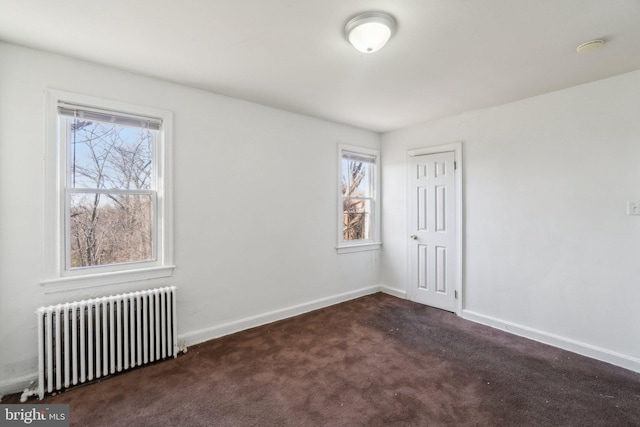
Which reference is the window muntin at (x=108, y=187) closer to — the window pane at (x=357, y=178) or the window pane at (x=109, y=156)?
the window pane at (x=109, y=156)

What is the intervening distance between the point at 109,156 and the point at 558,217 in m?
4.22

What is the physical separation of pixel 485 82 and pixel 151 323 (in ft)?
12.0

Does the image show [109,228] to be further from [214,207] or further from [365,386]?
[365,386]

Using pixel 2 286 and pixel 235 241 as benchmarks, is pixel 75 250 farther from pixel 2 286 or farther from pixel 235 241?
pixel 235 241

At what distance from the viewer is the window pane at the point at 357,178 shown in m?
4.27

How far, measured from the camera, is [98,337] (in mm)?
2207

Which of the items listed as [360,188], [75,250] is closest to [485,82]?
[360,188]

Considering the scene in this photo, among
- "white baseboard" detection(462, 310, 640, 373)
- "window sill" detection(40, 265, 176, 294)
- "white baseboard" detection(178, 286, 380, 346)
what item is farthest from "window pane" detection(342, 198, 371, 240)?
"window sill" detection(40, 265, 176, 294)

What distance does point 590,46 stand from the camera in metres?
2.03

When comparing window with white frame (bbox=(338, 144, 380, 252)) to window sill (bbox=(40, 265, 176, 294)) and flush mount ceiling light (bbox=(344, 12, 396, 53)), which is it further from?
window sill (bbox=(40, 265, 176, 294))

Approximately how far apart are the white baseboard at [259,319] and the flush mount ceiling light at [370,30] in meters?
2.84

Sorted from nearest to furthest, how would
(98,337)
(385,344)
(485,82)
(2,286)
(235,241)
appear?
(2,286), (98,337), (485,82), (385,344), (235,241)

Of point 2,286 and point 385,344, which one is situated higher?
point 2,286

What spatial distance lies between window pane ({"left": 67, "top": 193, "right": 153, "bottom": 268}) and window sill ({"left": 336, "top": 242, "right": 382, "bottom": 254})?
2.36m
